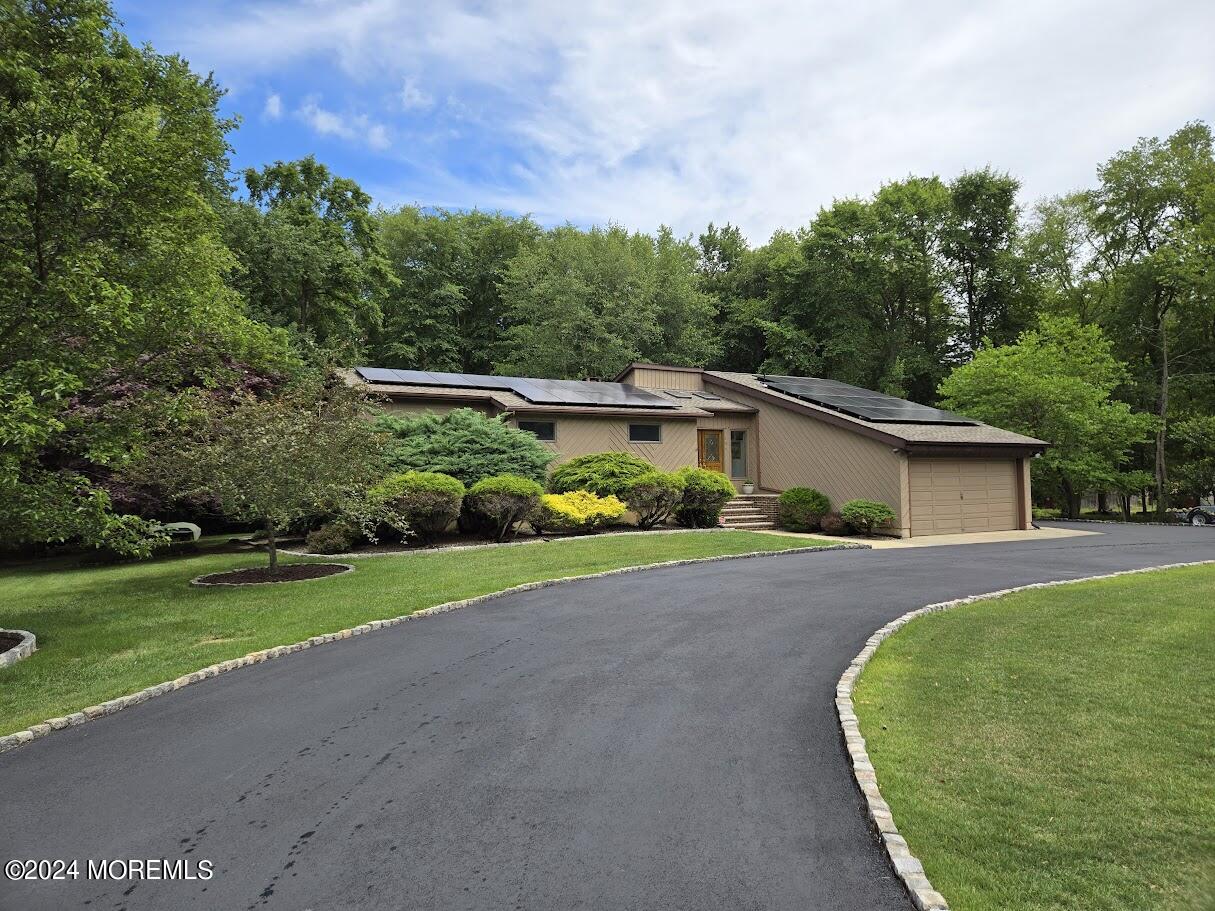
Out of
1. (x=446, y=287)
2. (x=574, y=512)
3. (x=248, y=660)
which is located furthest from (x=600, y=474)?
(x=446, y=287)

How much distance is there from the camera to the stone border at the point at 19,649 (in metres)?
6.37

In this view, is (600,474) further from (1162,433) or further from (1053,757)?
(1162,433)

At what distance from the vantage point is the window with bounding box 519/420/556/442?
18.4 m

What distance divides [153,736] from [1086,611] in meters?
9.22

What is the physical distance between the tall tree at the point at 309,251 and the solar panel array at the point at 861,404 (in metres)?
14.7

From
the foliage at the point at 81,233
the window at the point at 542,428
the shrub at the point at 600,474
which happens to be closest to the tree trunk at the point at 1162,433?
the shrub at the point at 600,474

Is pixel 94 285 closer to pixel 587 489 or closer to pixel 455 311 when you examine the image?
pixel 587 489

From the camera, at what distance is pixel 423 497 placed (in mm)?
13641

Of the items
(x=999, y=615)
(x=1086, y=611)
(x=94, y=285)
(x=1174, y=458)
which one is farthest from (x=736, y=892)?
(x=1174, y=458)

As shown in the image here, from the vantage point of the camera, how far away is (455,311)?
34.7 metres

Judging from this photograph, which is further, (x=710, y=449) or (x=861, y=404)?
(x=710, y=449)

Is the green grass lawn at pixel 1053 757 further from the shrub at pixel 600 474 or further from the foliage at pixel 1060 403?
the foliage at pixel 1060 403

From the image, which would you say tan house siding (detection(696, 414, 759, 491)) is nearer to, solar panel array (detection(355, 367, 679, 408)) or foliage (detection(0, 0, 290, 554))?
solar panel array (detection(355, 367, 679, 408))

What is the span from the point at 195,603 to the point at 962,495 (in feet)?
58.1
